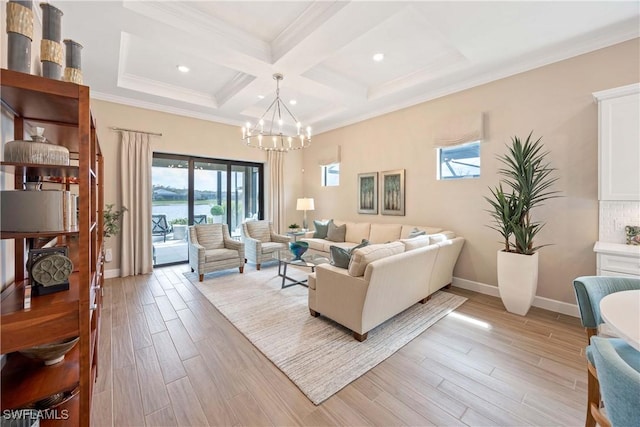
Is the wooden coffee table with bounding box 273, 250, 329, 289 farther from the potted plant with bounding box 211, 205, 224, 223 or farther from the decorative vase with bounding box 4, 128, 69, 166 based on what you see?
the decorative vase with bounding box 4, 128, 69, 166

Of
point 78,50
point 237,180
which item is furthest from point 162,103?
point 78,50

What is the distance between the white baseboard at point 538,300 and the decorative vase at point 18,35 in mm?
4795

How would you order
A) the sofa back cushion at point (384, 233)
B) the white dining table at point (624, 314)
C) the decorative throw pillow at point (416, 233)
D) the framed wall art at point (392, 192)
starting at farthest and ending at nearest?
1. the framed wall art at point (392, 192)
2. the sofa back cushion at point (384, 233)
3. the decorative throw pillow at point (416, 233)
4. the white dining table at point (624, 314)

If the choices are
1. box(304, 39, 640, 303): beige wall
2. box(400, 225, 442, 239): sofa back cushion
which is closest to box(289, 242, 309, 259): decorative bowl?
box(400, 225, 442, 239): sofa back cushion

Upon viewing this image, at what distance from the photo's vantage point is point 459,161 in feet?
13.4

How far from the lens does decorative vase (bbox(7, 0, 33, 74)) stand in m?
1.19

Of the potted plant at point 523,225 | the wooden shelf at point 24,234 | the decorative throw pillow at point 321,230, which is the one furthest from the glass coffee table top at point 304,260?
the wooden shelf at point 24,234

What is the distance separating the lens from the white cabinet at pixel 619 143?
247 centimetres

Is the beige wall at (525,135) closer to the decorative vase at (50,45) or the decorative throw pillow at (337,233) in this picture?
the decorative throw pillow at (337,233)

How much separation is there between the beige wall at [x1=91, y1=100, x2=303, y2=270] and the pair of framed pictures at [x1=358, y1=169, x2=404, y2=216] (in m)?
2.48

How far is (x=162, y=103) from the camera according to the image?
4695mm

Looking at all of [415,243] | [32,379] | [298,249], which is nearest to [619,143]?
[415,243]

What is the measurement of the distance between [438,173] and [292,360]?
3611 millimetres

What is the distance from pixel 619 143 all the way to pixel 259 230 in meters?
5.28
